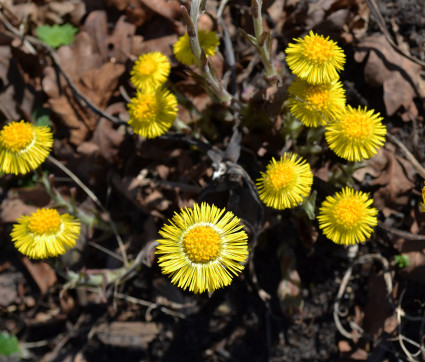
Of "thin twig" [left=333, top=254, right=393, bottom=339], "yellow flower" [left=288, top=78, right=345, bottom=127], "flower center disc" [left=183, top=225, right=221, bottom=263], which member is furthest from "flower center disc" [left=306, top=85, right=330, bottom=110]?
"thin twig" [left=333, top=254, right=393, bottom=339]

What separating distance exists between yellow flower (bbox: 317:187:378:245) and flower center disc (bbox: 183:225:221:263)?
528 mm

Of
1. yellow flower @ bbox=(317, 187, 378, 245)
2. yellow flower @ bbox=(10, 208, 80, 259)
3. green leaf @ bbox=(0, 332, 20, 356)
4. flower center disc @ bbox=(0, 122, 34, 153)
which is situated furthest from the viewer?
green leaf @ bbox=(0, 332, 20, 356)

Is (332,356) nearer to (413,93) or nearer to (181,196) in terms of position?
(181,196)

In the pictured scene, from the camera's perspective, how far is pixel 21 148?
2271 millimetres

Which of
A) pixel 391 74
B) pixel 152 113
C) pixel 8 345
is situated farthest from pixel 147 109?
pixel 8 345

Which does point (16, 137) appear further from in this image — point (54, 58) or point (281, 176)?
point (281, 176)

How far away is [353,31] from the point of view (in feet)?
8.52

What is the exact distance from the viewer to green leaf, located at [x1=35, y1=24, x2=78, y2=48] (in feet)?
9.68

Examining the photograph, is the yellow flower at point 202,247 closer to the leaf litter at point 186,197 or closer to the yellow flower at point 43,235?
the leaf litter at point 186,197

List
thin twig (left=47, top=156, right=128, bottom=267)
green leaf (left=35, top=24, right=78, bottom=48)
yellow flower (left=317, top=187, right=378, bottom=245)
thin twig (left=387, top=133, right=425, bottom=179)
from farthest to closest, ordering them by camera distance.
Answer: green leaf (left=35, top=24, right=78, bottom=48) → thin twig (left=47, top=156, right=128, bottom=267) → thin twig (left=387, top=133, right=425, bottom=179) → yellow flower (left=317, top=187, right=378, bottom=245)

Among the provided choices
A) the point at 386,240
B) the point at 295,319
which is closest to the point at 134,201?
the point at 295,319

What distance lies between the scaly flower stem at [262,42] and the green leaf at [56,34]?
1.55 metres

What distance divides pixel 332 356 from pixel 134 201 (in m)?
1.62

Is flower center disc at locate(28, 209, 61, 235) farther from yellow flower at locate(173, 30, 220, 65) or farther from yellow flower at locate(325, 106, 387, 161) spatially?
yellow flower at locate(325, 106, 387, 161)
